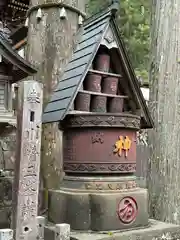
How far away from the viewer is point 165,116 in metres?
4.63

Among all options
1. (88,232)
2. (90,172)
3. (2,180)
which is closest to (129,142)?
(90,172)

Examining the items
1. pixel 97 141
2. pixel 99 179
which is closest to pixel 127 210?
pixel 99 179

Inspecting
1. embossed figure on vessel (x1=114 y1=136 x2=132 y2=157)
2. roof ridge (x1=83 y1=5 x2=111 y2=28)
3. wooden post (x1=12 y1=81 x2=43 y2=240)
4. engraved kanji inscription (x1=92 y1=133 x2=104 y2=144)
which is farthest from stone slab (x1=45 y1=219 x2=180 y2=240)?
roof ridge (x1=83 y1=5 x2=111 y2=28)

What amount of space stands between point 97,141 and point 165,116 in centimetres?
153

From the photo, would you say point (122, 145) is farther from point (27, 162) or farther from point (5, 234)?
point (5, 234)

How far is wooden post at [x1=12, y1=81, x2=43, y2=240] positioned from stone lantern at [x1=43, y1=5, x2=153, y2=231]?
0.32 meters

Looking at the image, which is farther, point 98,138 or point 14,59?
point 14,59

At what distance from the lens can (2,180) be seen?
23.2 feet

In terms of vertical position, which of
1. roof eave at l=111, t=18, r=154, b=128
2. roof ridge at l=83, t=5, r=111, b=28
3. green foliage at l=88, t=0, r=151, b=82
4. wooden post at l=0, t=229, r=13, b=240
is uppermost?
green foliage at l=88, t=0, r=151, b=82

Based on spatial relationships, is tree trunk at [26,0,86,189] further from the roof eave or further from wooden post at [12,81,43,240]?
wooden post at [12,81,43,240]

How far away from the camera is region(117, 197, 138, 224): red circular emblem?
134 inches

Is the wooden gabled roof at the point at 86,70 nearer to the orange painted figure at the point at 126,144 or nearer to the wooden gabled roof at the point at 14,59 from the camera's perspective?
the orange painted figure at the point at 126,144

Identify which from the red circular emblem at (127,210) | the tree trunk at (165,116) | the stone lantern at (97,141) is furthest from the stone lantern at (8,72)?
the red circular emblem at (127,210)

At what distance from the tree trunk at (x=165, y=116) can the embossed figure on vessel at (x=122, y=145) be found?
1.15 meters
